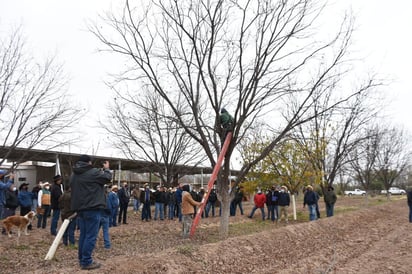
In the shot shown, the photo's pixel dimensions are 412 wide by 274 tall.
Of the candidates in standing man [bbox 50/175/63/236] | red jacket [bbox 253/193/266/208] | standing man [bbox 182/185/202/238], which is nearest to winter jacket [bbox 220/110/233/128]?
standing man [bbox 182/185/202/238]

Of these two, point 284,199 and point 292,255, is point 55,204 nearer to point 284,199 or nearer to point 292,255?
point 292,255

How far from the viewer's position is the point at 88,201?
19.6ft

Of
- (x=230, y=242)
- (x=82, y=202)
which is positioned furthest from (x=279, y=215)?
(x=82, y=202)

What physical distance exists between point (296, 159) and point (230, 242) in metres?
14.0

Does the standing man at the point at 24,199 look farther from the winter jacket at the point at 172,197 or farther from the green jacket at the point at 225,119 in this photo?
the green jacket at the point at 225,119

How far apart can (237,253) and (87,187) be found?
12.7 ft

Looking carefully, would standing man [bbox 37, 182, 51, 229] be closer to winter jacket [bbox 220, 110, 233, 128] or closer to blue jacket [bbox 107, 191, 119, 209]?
blue jacket [bbox 107, 191, 119, 209]

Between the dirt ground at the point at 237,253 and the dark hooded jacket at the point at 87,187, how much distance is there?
1124 millimetres

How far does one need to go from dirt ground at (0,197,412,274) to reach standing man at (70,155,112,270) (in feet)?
1.33

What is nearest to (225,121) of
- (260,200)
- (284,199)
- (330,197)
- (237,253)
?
(237,253)

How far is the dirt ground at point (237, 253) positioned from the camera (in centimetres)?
684

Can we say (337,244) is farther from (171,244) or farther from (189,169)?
(189,169)

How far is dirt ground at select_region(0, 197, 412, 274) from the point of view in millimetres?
6836

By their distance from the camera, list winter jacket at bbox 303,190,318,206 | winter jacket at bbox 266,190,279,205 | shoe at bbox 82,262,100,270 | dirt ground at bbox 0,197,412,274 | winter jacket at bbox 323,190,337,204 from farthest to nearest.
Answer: winter jacket at bbox 266,190,279,205 < winter jacket at bbox 323,190,337,204 < winter jacket at bbox 303,190,318,206 < dirt ground at bbox 0,197,412,274 < shoe at bbox 82,262,100,270
